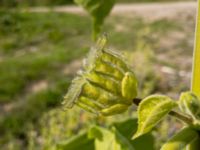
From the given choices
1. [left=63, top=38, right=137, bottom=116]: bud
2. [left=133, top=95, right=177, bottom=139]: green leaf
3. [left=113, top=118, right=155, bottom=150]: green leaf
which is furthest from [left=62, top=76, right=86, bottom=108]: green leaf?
[left=113, top=118, right=155, bottom=150]: green leaf

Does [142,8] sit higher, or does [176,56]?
[176,56]

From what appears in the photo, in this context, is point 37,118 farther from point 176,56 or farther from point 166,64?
point 176,56

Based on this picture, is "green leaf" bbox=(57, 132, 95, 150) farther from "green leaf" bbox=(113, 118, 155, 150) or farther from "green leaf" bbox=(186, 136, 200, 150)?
"green leaf" bbox=(186, 136, 200, 150)

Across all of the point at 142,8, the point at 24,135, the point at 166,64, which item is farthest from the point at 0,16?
the point at 142,8

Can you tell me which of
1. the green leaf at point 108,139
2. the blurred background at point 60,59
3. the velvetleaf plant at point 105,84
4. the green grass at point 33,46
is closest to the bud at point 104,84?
the velvetleaf plant at point 105,84

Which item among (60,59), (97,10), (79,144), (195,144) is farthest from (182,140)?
(60,59)

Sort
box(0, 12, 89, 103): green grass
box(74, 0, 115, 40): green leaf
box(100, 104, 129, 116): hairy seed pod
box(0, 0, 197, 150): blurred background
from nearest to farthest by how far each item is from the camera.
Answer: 1. box(100, 104, 129, 116): hairy seed pod
2. box(74, 0, 115, 40): green leaf
3. box(0, 0, 197, 150): blurred background
4. box(0, 12, 89, 103): green grass
